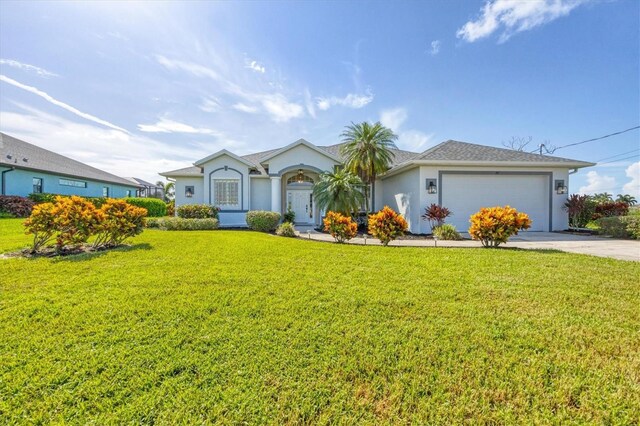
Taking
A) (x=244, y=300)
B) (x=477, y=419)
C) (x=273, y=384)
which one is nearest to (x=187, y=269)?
(x=244, y=300)

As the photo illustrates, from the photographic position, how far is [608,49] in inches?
482

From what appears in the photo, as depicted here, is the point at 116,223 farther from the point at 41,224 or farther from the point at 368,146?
the point at 368,146

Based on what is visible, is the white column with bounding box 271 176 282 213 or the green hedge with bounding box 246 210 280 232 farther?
the white column with bounding box 271 176 282 213

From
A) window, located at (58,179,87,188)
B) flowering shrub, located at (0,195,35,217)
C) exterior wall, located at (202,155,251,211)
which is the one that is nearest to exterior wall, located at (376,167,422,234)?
exterior wall, located at (202,155,251,211)

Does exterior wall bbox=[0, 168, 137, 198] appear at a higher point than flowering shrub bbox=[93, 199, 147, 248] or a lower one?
higher

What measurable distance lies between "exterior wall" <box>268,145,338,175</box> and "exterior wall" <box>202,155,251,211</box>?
1.82 metres

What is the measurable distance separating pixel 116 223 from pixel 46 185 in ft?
67.2

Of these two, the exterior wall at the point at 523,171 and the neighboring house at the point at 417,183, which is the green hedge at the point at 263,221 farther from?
the exterior wall at the point at 523,171

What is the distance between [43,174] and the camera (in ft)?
67.3

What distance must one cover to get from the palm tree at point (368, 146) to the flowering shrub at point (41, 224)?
12.5 m

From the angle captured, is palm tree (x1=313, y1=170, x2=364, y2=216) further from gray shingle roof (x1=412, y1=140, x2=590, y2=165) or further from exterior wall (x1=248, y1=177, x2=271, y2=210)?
exterior wall (x1=248, y1=177, x2=271, y2=210)

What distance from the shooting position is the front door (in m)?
17.6

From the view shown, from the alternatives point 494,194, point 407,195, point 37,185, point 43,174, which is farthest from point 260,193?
point 43,174

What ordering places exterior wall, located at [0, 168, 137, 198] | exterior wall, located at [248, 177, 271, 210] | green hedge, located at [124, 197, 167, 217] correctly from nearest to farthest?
exterior wall, located at [248, 177, 271, 210], exterior wall, located at [0, 168, 137, 198], green hedge, located at [124, 197, 167, 217]
